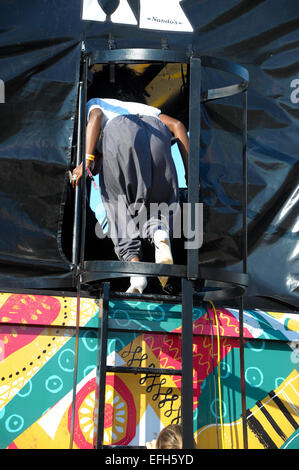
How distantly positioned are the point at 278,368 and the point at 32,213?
137cm

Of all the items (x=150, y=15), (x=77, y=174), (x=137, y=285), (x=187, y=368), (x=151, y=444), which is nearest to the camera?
(x=187, y=368)

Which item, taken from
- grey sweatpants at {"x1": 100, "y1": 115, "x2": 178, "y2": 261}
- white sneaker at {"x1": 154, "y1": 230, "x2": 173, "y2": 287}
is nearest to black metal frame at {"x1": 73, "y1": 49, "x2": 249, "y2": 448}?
white sneaker at {"x1": 154, "y1": 230, "x2": 173, "y2": 287}

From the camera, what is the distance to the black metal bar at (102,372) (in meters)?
2.42

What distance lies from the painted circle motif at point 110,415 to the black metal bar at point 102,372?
5.4 inches

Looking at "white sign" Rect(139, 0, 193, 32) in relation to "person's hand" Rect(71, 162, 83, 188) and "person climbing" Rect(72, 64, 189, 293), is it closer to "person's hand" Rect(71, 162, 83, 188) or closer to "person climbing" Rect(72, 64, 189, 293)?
"person climbing" Rect(72, 64, 189, 293)

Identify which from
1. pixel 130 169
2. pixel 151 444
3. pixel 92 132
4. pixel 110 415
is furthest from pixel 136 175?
pixel 151 444

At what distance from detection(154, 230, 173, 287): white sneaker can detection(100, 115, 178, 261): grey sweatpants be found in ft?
0.57

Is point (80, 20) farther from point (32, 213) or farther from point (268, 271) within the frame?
point (268, 271)

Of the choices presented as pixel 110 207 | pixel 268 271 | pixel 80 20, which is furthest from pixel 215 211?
pixel 80 20

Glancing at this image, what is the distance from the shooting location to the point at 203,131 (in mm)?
3424

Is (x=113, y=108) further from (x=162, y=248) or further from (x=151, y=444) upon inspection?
(x=151, y=444)

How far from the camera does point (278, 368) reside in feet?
9.57

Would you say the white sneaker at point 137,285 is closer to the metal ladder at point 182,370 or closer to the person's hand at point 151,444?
the metal ladder at point 182,370

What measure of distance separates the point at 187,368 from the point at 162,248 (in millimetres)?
506
